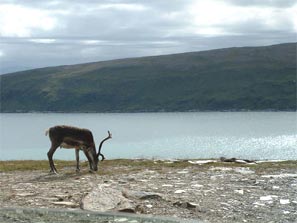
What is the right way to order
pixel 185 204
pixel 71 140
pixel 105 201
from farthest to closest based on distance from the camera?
pixel 71 140 → pixel 185 204 → pixel 105 201

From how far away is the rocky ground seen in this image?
1748 centimetres

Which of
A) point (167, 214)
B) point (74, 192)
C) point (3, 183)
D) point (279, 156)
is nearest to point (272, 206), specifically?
point (167, 214)

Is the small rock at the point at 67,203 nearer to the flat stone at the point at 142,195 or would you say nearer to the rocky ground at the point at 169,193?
the rocky ground at the point at 169,193

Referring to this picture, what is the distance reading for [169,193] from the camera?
65.2 ft

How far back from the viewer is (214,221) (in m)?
16.5

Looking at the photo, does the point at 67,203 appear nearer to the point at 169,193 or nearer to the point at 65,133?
the point at 169,193

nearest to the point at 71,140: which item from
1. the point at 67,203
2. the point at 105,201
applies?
the point at 67,203

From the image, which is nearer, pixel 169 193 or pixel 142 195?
pixel 142 195

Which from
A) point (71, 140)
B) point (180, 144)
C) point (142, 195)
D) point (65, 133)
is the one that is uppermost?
point (65, 133)

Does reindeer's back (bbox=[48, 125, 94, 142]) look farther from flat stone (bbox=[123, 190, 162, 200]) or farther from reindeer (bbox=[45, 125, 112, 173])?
flat stone (bbox=[123, 190, 162, 200])

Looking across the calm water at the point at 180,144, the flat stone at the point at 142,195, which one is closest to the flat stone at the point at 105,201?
the flat stone at the point at 142,195

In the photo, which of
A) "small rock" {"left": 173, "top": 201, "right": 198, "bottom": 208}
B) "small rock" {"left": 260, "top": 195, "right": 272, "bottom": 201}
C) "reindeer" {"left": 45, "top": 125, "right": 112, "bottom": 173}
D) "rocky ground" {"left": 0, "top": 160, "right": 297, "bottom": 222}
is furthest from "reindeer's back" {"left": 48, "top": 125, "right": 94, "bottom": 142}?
"small rock" {"left": 260, "top": 195, "right": 272, "bottom": 201}

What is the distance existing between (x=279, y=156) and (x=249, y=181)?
117ft

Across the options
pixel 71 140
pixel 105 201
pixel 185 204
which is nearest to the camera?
pixel 105 201
